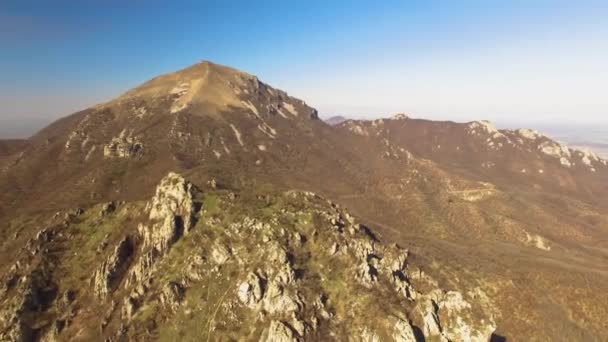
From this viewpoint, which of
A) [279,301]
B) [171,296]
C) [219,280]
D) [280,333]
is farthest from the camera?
[219,280]

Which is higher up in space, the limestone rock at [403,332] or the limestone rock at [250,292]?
the limestone rock at [250,292]

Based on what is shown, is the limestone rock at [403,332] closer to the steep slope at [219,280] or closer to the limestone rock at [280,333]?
the steep slope at [219,280]

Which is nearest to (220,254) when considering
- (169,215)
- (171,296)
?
(171,296)

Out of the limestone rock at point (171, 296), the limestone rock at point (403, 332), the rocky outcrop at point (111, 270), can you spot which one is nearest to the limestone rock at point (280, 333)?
the limestone rock at point (403, 332)

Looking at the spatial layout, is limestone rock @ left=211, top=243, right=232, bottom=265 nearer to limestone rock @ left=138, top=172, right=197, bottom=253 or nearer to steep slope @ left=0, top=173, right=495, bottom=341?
steep slope @ left=0, top=173, right=495, bottom=341

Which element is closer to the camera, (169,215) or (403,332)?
(403,332)

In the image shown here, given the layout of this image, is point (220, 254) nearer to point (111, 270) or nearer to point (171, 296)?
point (171, 296)

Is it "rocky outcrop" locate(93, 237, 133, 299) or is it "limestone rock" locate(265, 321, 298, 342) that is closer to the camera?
"limestone rock" locate(265, 321, 298, 342)

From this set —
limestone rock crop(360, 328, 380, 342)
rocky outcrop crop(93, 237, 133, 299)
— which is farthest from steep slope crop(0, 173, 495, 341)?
rocky outcrop crop(93, 237, 133, 299)

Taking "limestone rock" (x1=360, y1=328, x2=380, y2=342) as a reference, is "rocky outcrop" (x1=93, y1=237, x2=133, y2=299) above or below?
above

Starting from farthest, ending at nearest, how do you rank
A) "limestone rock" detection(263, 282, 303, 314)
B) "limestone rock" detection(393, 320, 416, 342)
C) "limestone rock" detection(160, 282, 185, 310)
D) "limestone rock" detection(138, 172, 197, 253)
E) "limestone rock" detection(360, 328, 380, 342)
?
"limestone rock" detection(138, 172, 197, 253)
"limestone rock" detection(160, 282, 185, 310)
"limestone rock" detection(263, 282, 303, 314)
"limestone rock" detection(360, 328, 380, 342)
"limestone rock" detection(393, 320, 416, 342)

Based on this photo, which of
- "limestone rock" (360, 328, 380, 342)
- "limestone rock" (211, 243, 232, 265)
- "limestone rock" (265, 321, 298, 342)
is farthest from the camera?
"limestone rock" (211, 243, 232, 265)

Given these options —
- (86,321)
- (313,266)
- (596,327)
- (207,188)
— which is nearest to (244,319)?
(313,266)
